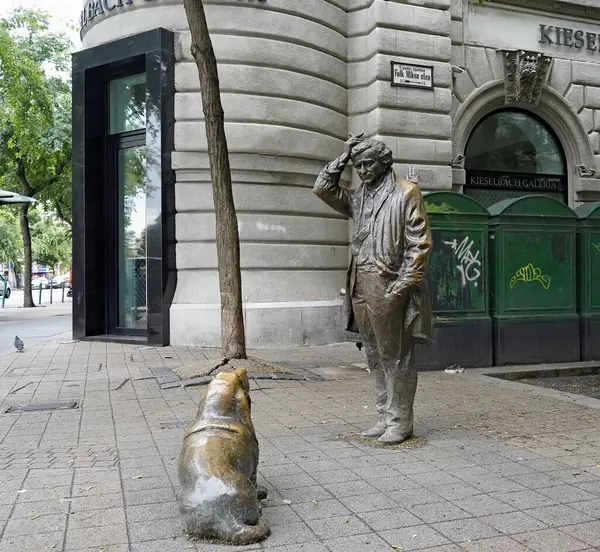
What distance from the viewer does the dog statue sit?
3.10 meters

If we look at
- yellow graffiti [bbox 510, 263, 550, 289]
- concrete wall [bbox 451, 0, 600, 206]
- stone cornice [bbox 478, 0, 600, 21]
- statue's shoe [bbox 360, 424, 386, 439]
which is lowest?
statue's shoe [bbox 360, 424, 386, 439]

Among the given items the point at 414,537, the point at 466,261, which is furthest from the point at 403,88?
the point at 414,537

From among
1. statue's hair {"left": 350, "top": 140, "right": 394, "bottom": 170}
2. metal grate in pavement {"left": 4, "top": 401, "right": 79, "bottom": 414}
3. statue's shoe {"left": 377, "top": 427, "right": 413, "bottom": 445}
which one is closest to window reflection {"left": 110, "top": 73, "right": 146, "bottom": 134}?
metal grate in pavement {"left": 4, "top": 401, "right": 79, "bottom": 414}

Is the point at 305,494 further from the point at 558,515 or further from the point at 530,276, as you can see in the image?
the point at 530,276

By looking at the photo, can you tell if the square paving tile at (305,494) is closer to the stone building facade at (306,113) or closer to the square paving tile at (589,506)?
the square paving tile at (589,506)

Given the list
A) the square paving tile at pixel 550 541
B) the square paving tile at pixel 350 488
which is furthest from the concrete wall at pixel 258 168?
the square paving tile at pixel 550 541

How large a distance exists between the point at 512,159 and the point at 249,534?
13.4m

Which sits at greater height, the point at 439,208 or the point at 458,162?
the point at 458,162

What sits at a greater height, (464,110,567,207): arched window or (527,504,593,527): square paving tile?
(464,110,567,207): arched window

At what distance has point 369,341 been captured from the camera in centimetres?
520

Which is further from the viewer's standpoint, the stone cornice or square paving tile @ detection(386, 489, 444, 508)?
the stone cornice

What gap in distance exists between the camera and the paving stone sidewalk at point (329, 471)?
10.9 feet

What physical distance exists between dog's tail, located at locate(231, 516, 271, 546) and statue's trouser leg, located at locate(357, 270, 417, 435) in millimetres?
2052

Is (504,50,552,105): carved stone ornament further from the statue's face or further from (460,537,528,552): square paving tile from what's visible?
(460,537,528,552): square paving tile
